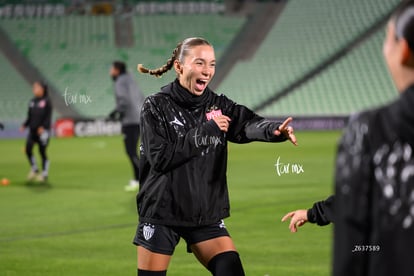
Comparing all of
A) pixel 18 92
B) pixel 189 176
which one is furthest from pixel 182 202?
pixel 18 92

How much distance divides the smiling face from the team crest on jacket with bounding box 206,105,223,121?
161 millimetres

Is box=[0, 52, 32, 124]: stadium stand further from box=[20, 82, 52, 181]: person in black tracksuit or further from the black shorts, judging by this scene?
the black shorts

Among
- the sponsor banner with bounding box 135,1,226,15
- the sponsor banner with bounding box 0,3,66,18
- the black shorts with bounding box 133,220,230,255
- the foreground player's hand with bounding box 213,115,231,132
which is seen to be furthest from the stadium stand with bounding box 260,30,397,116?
the foreground player's hand with bounding box 213,115,231,132

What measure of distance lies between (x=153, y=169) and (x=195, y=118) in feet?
1.34

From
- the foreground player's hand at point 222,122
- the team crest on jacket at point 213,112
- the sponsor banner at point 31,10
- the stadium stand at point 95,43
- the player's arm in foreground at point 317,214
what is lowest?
the player's arm in foreground at point 317,214

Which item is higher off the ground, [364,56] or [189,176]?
[364,56]

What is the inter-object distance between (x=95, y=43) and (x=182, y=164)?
1372 inches

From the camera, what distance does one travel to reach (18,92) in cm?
3703

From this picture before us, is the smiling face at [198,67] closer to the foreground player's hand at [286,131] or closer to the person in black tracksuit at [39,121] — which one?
the foreground player's hand at [286,131]

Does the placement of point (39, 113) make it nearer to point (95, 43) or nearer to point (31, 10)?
point (95, 43)

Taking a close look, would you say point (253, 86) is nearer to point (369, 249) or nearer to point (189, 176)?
point (189, 176)

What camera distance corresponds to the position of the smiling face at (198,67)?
5.18 meters

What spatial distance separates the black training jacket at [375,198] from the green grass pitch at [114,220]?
5987mm

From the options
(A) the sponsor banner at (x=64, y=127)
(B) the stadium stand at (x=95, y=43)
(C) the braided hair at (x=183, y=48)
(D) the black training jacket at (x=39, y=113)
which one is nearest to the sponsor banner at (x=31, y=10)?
(B) the stadium stand at (x=95, y=43)
